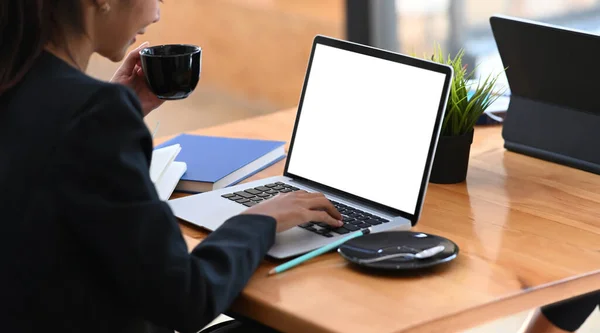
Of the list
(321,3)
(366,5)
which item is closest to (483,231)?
(366,5)

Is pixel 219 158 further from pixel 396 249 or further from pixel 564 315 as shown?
pixel 564 315

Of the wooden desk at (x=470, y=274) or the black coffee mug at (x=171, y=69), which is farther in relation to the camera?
the black coffee mug at (x=171, y=69)

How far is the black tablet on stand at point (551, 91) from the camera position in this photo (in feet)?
5.10

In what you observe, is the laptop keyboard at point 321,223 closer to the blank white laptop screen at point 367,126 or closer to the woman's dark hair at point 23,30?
the blank white laptop screen at point 367,126

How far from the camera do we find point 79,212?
99 cm

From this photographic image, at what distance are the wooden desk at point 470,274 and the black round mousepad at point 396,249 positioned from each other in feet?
0.06

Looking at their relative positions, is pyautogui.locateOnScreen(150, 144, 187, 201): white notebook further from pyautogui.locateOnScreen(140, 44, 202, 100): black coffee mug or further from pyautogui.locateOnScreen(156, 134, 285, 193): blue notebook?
pyautogui.locateOnScreen(140, 44, 202, 100): black coffee mug

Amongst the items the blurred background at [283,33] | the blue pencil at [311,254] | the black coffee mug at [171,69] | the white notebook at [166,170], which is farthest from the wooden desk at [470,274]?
the blurred background at [283,33]

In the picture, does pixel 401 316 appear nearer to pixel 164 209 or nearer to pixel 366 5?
pixel 164 209

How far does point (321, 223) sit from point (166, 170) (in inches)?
14.2

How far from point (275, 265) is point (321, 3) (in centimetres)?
296

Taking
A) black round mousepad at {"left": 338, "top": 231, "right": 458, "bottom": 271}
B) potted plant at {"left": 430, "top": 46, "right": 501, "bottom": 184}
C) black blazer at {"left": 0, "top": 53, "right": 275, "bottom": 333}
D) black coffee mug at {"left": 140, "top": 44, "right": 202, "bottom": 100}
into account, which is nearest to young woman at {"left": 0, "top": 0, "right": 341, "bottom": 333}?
black blazer at {"left": 0, "top": 53, "right": 275, "bottom": 333}

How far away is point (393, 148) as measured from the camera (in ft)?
4.54

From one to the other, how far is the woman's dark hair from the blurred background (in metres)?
2.34
